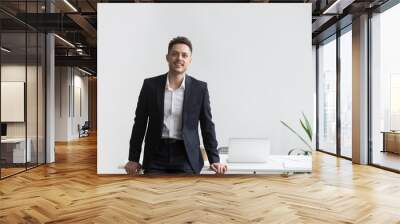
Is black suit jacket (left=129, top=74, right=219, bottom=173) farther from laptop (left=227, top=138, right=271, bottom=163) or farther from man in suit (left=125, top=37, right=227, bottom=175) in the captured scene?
laptop (left=227, top=138, right=271, bottom=163)

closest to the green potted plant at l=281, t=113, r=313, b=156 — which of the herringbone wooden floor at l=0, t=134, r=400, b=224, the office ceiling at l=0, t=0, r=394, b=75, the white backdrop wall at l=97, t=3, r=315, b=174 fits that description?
the white backdrop wall at l=97, t=3, r=315, b=174

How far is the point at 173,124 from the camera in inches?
80.2

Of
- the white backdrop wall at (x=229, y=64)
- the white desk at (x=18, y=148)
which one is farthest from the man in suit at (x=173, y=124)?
the white desk at (x=18, y=148)

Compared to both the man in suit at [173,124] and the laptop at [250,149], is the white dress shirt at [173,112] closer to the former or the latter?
the man in suit at [173,124]

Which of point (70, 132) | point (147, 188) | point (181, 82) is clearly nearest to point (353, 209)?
→ point (147, 188)

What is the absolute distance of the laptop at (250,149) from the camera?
5004mm

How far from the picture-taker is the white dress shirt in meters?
2.04

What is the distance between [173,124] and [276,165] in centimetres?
373

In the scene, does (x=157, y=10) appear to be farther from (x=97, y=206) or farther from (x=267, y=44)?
(x=97, y=206)

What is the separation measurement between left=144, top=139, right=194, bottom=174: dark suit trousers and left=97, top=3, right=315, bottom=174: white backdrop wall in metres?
4.27

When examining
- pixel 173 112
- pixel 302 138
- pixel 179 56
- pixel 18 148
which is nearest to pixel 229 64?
pixel 302 138

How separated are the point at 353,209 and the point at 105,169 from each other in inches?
145

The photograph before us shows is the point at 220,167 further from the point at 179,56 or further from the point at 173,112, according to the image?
the point at 179,56

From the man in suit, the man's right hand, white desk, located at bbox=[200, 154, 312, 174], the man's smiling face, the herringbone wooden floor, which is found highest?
the man's smiling face
